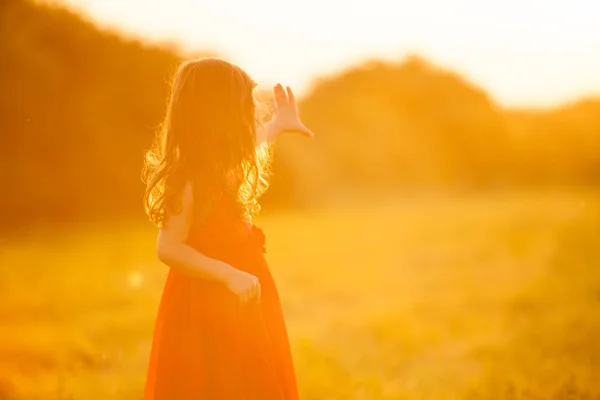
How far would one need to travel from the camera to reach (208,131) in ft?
6.88

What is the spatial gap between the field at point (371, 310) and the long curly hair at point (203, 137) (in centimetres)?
238

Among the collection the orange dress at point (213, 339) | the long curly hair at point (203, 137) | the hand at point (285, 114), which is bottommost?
the orange dress at point (213, 339)

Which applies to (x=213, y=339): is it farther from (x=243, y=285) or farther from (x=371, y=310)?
(x=371, y=310)

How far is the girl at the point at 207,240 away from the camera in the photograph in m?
2.06

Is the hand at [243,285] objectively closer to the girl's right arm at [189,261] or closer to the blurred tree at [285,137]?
the girl's right arm at [189,261]

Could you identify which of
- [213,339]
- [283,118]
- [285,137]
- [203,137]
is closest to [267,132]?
[283,118]

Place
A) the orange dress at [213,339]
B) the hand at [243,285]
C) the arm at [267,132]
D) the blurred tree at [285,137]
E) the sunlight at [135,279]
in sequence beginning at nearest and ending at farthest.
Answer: the hand at [243,285], the orange dress at [213,339], the arm at [267,132], the sunlight at [135,279], the blurred tree at [285,137]

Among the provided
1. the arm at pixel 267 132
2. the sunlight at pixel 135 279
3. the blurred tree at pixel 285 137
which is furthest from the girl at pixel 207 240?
the sunlight at pixel 135 279

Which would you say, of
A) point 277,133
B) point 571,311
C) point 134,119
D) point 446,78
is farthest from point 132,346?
point 446,78

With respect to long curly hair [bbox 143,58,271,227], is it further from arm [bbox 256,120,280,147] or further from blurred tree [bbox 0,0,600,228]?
blurred tree [bbox 0,0,600,228]

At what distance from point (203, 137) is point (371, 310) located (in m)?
5.58

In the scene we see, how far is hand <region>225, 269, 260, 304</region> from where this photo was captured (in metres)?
1.99

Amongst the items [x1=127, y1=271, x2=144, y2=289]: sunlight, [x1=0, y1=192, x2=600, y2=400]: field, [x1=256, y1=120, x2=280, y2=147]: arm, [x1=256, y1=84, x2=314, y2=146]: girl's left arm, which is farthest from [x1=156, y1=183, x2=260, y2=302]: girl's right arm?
[x1=127, y1=271, x2=144, y2=289]: sunlight

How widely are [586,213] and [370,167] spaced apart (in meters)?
8.19
